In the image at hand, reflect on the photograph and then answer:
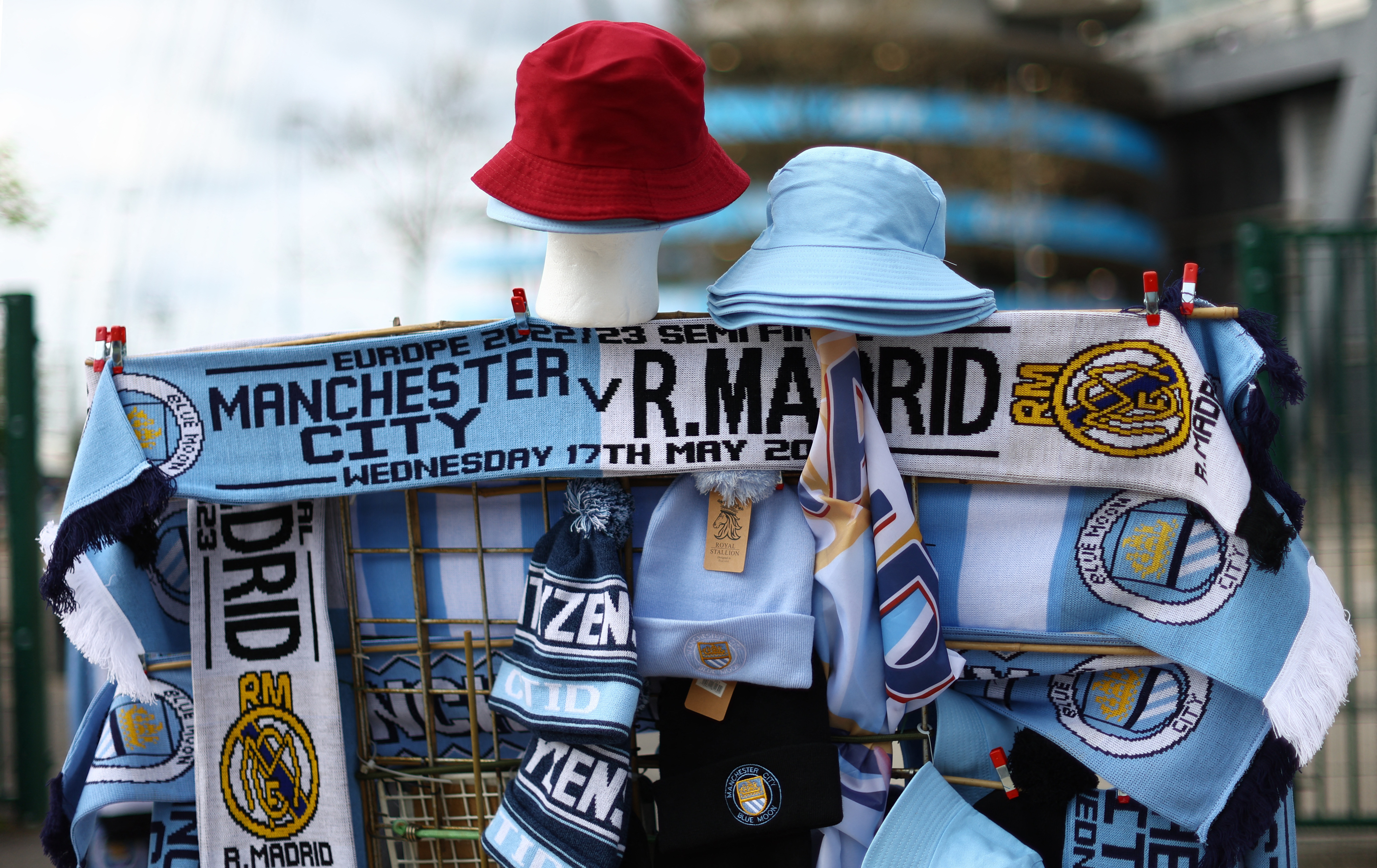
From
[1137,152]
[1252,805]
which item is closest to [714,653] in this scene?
[1252,805]

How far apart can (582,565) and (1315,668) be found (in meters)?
1.03

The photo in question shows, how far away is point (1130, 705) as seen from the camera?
1387mm

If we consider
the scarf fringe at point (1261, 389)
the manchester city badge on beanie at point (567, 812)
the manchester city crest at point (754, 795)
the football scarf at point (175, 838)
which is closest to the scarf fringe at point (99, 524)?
the football scarf at point (175, 838)

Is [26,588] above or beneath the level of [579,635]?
beneath

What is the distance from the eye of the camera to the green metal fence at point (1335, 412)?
267cm

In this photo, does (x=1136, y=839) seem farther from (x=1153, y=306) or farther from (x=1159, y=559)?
(x=1153, y=306)

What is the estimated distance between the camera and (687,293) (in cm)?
1145

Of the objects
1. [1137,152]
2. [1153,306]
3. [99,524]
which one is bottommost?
[99,524]

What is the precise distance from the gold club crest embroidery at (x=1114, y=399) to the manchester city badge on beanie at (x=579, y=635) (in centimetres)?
61

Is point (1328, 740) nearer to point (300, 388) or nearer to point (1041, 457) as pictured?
point (1041, 457)

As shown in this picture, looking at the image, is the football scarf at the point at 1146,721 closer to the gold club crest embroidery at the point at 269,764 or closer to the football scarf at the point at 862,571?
the football scarf at the point at 862,571

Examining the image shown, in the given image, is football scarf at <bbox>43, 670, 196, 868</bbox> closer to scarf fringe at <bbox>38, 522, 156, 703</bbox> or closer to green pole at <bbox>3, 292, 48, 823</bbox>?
scarf fringe at <bbox>38, 522, 156, 703</bbox>

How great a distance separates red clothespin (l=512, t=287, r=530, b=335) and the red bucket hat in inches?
5.0

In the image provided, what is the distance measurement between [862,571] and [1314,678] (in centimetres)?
63
